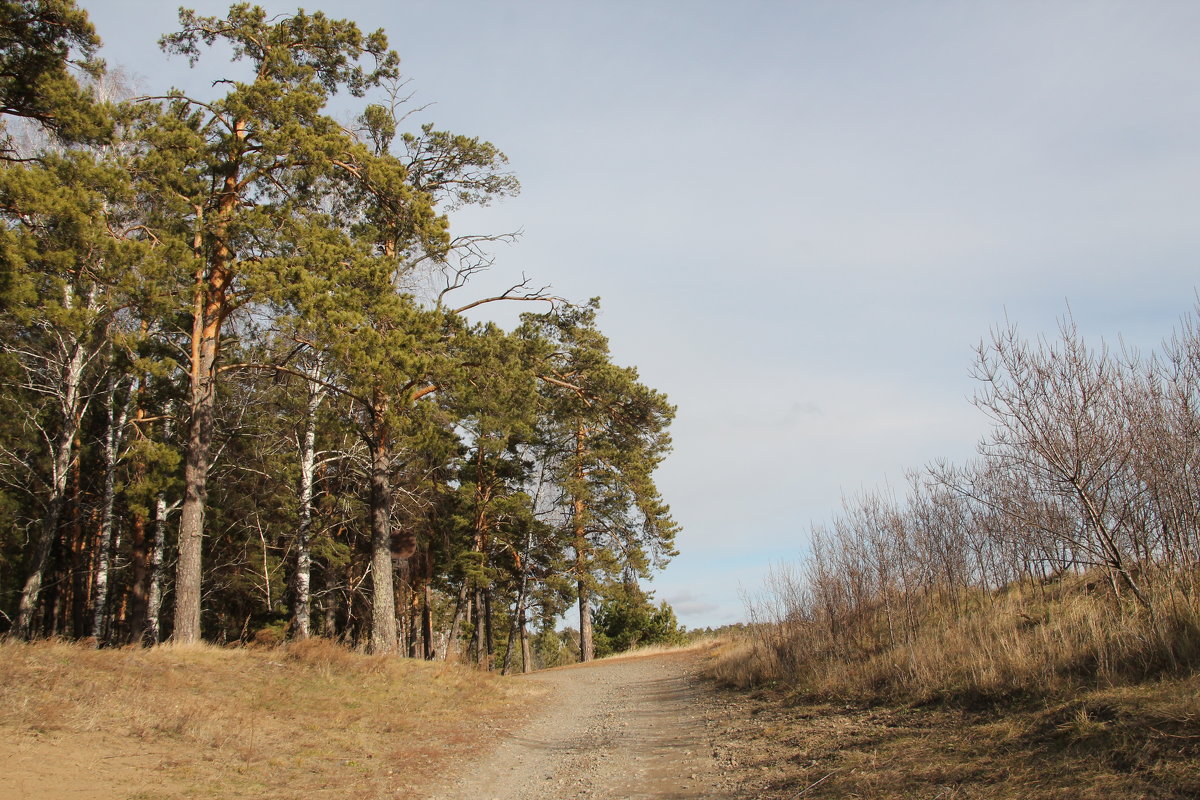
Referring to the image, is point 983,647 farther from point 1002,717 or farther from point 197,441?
point 197,441

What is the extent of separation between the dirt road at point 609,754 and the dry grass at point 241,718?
0.65 metres

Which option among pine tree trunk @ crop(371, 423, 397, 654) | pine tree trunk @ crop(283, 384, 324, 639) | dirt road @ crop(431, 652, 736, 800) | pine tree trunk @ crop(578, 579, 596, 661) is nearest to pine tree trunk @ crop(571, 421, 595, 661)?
pine tree trunk @ crop(578, 579, 596, 661)

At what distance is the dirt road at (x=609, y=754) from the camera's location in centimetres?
640

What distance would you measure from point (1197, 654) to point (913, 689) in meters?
2.85

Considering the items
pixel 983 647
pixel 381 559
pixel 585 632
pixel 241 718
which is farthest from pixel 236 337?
pixel 585 632

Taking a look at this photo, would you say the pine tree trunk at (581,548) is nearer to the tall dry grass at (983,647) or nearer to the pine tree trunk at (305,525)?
the pine tree trunk at (305,525)

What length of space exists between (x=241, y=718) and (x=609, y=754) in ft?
13.9

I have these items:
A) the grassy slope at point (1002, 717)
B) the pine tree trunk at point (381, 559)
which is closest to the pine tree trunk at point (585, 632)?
the pine tree trunk at point (381, 559)

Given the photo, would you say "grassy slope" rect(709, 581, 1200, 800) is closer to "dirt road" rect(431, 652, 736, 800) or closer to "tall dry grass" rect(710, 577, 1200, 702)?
"tall dry grass" rect(710, 577, 1200, 702)

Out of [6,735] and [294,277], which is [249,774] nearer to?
[6,735]

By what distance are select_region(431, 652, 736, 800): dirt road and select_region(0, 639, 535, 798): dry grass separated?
645 millimetres

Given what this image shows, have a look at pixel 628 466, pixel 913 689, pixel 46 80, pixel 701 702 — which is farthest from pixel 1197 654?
pixel 628 466

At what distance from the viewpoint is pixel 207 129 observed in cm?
1334

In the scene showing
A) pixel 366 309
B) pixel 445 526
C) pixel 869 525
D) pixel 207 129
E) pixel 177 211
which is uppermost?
pixel 207 129
